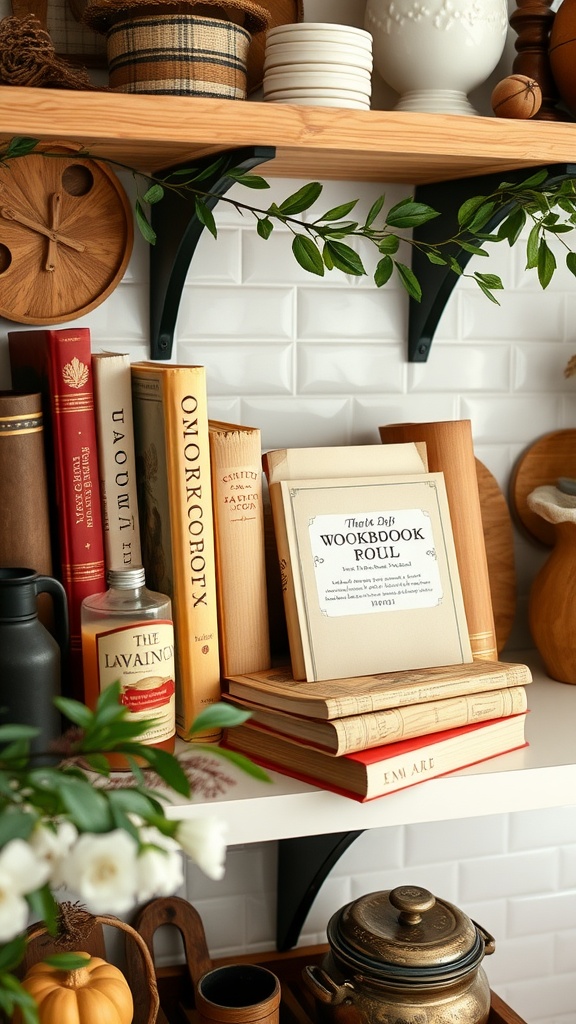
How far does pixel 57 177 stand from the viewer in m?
1.13

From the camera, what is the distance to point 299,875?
1306 millimetres

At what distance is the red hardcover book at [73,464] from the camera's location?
1.00 meters

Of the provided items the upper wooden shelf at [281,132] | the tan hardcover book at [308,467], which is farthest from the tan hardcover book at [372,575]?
the upper wooden shelf at [281,132]

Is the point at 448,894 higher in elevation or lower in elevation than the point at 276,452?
lower

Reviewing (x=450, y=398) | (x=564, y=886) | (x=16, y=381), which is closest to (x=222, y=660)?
(x=16, y=381)

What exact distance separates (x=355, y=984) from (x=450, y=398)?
0.72 metres

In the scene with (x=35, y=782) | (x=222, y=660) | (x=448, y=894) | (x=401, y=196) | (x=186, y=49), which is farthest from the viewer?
(x=448, y=894)

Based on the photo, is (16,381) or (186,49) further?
(16,381)

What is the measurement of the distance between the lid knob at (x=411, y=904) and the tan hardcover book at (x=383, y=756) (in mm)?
218

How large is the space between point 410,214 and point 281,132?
8.1 inches

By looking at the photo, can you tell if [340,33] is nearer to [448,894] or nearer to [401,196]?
[401,196]

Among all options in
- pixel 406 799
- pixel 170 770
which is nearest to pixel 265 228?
pixel 406 799

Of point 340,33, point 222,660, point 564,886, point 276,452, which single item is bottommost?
point 564,886

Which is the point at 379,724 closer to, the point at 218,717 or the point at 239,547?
the point at 239,547
